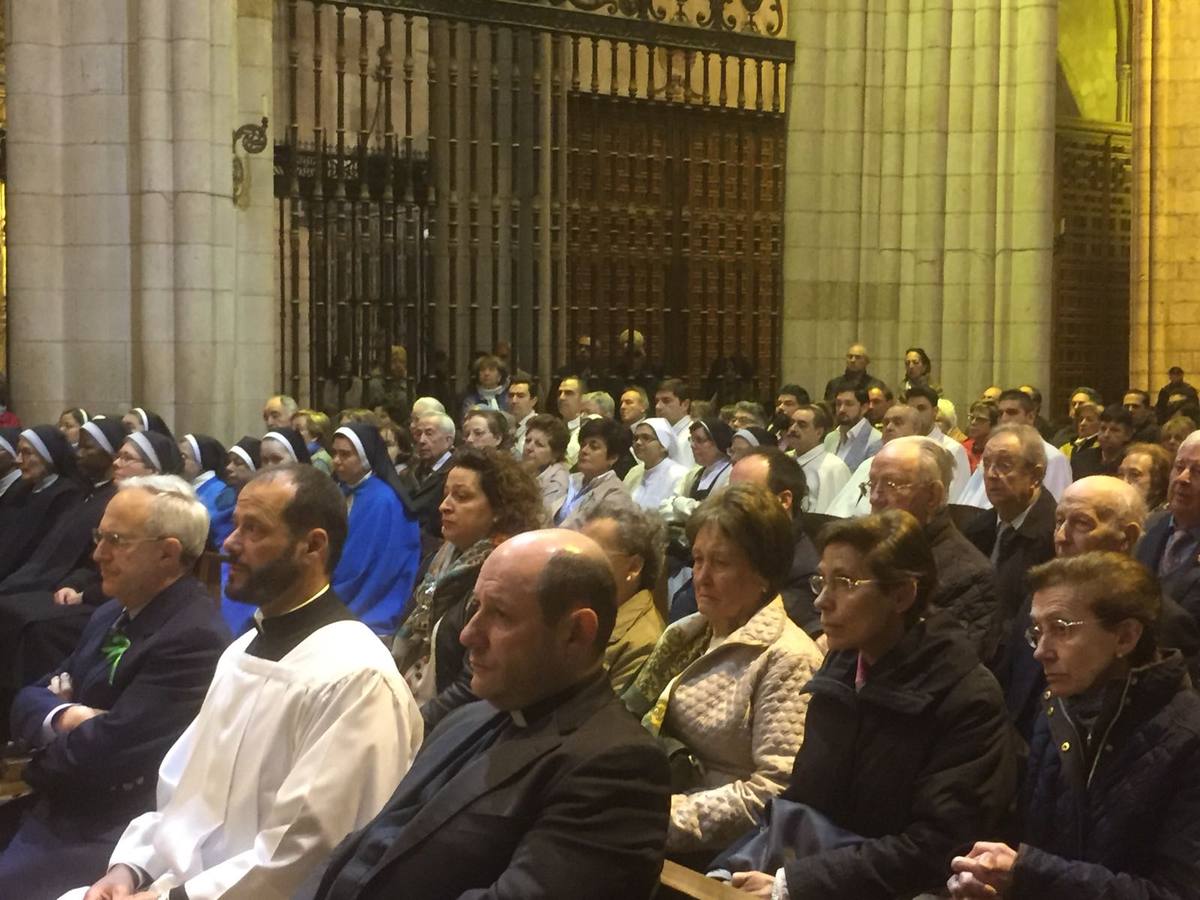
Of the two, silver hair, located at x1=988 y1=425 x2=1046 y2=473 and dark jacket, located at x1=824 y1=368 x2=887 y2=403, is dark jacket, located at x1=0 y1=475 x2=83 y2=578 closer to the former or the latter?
silver hair, located at x1=988 y1=425 x2=1046 y2=473

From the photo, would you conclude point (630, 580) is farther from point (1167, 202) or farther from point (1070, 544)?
point (1167, 202)

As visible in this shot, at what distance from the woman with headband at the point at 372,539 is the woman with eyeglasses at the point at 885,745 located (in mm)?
4083

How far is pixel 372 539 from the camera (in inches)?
316

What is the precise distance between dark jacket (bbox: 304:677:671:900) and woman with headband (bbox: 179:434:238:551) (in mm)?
5803

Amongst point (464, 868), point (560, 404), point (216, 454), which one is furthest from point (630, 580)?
point (560, 404)

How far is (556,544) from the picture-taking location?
3.40 meters

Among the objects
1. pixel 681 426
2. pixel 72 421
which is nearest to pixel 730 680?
pixel 72 421

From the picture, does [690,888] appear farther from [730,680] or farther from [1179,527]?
[1179,527]

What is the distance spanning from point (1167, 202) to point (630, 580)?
41.7 feet

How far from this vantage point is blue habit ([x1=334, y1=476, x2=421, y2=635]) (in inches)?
312

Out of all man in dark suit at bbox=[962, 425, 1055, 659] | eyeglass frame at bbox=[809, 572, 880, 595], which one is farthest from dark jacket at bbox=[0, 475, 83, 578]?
eyeglass frame at bbox=[809, 572, 880, 595]

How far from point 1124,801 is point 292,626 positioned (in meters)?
1.97

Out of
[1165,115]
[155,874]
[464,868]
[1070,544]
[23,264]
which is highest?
[1165,115]

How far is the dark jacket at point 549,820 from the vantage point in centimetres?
312
